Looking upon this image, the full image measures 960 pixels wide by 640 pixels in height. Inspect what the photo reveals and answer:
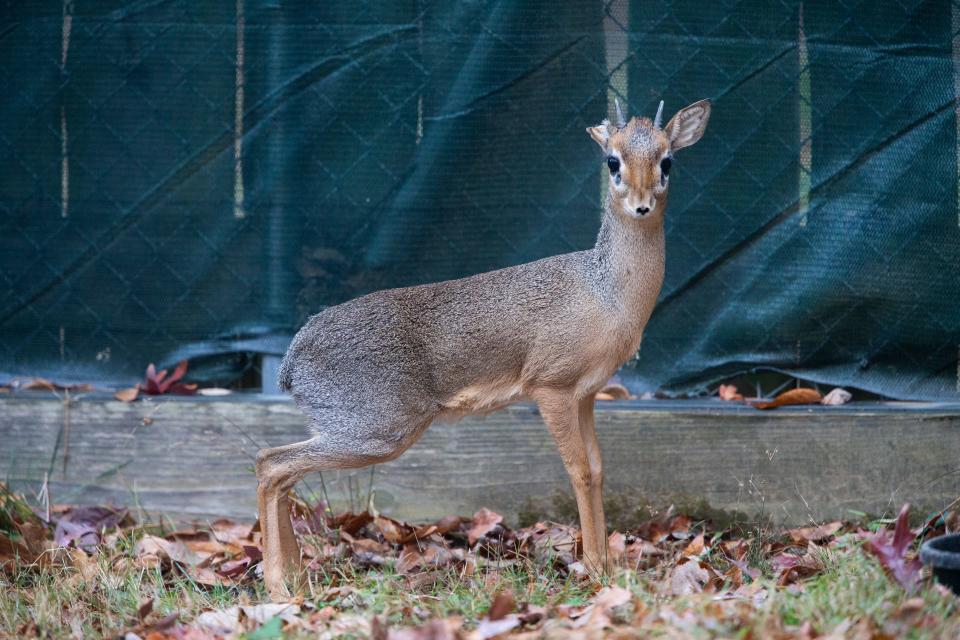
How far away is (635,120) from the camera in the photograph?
4406 millimetres

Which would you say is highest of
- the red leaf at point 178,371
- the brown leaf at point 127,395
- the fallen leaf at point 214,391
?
the red leaf at point 178,371

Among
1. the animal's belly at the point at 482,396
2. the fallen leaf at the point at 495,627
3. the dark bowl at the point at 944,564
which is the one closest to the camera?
the fallen leaf at the point at 495,627

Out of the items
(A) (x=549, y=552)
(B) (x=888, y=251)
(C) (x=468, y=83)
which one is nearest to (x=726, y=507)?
(A) (x=549, y=552)

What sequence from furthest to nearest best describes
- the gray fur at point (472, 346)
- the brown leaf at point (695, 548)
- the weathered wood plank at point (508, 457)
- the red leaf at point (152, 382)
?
1. the red leaf at point (152, 382)
2. the weathered wood plank at point (508, 457)
3. the brown leaf at point (695, 548)
4. the gray fur at point (472, 346)

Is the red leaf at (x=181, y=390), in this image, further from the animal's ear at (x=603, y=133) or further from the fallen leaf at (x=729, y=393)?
the fallen leaf at (x=729, y=393)

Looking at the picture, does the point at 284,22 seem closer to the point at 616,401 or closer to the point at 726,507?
the point at 616,401

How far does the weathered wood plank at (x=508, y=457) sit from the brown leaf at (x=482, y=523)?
0.10 metres

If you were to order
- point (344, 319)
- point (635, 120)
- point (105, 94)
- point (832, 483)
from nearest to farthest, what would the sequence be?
1. point (635, 120)
2. point (344, 319)
3. point (832, 483)
4. point (105, 94)

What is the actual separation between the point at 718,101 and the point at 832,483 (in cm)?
184

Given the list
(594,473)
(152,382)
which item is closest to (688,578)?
(594,473)

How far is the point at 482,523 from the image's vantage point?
530 centimetres

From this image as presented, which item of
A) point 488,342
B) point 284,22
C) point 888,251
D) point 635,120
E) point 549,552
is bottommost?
point 549,552

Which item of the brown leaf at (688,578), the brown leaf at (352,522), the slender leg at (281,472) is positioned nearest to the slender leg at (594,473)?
the brown leaf at (688,578)

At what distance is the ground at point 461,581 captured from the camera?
3.33 metres
